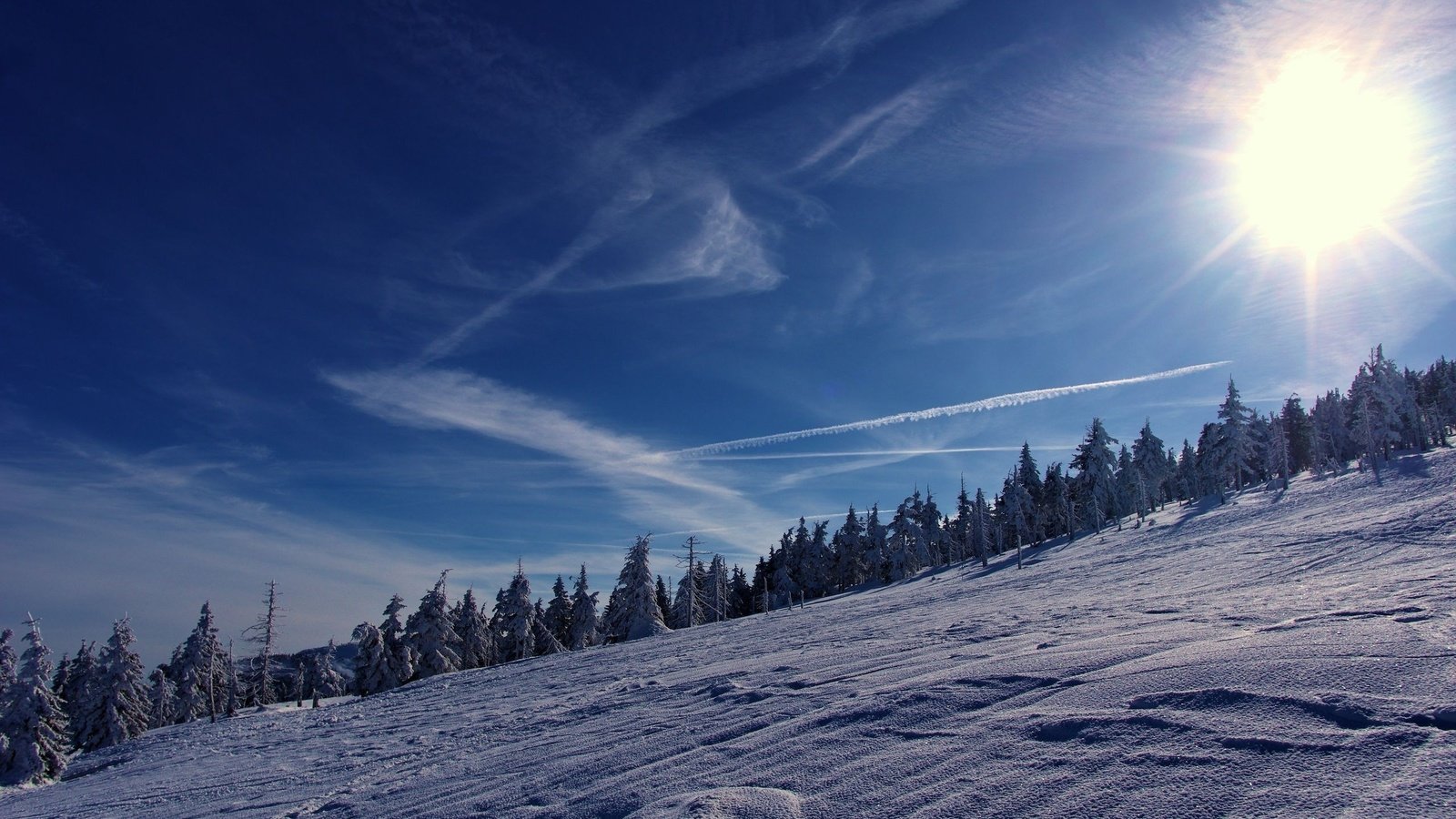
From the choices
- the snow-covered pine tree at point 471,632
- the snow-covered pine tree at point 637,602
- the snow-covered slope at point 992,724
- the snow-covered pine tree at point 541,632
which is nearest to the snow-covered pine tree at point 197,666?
the snow-covered pine tree at point 471,632

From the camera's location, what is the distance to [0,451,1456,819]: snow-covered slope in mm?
4281

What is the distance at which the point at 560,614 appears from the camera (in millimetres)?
69750

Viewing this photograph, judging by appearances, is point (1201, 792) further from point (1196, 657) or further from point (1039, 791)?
point (1196, 657)

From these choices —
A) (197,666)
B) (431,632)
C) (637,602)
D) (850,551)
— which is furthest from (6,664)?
(850,551)

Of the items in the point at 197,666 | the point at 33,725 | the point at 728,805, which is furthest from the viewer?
the point at 197,666

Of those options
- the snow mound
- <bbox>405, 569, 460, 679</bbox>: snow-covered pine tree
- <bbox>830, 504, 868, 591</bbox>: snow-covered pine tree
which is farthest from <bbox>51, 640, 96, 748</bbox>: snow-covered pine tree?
<bbox>830, 504, 868, 591</bbox>: snow-covered pine tree

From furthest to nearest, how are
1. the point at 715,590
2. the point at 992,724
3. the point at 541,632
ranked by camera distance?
the point at 715,590
the point at 541,632
the point at 992,724

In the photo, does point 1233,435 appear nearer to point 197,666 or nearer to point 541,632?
point 541,632

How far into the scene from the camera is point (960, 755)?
5.39m

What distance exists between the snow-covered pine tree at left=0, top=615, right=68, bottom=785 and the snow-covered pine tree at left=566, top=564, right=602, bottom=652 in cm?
3273

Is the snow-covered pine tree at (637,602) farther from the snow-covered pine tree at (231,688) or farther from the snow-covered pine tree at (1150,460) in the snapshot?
the snow-covered pine tree at (1150,460)

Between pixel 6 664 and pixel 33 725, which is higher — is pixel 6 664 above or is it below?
above

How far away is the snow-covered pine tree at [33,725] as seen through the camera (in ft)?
113

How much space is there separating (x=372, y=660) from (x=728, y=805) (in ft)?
181
